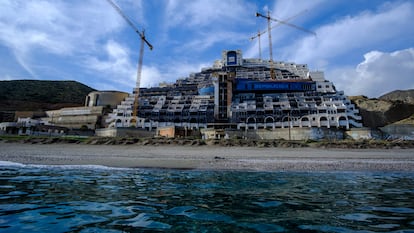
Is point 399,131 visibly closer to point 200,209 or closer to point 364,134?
point 364,134

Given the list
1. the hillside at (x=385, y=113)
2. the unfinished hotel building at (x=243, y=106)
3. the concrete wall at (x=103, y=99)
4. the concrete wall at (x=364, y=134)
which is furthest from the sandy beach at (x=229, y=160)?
the concrete wall at (x=103, y=99)

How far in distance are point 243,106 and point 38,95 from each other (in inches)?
5134

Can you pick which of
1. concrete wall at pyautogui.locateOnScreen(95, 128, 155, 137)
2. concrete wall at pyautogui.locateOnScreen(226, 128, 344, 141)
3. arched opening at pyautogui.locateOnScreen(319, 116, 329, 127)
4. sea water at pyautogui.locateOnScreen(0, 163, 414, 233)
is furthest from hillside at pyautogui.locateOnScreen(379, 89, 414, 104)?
sea water at pyautogui.locateOnScreen(0, 163, 414, 233)

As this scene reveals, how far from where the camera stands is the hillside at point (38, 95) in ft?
378

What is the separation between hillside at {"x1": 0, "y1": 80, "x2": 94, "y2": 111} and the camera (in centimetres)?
11508

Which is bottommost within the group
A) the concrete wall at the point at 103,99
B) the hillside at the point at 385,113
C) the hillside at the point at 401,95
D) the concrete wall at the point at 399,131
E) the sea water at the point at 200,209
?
the sea water at the point at 200,209

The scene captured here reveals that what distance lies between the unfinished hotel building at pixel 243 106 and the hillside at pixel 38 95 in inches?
2420

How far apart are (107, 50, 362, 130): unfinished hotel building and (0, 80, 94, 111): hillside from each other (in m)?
61.5

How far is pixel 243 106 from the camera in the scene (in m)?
78.5

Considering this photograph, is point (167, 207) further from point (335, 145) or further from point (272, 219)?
point (335, 145)

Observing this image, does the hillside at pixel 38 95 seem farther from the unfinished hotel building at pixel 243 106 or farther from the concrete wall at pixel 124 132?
the concrete wall at pixel 124 132

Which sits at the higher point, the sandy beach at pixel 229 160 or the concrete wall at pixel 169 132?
the concrete wall at pixel 169 132

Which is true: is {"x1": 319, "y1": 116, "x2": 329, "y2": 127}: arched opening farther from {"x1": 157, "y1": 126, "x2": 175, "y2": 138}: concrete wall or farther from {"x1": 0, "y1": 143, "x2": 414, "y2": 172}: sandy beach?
{"x1": 157, "y1": 126, "x2": 175, "y2": 138}: concrete wall

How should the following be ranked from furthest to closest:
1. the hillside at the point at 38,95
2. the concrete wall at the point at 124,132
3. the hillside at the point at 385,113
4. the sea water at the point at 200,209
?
the hillside at the point at 38,95
the hillside at the point at 385,113
the concrete wall at the point at 124,132
the sea water at the point at 200,209
